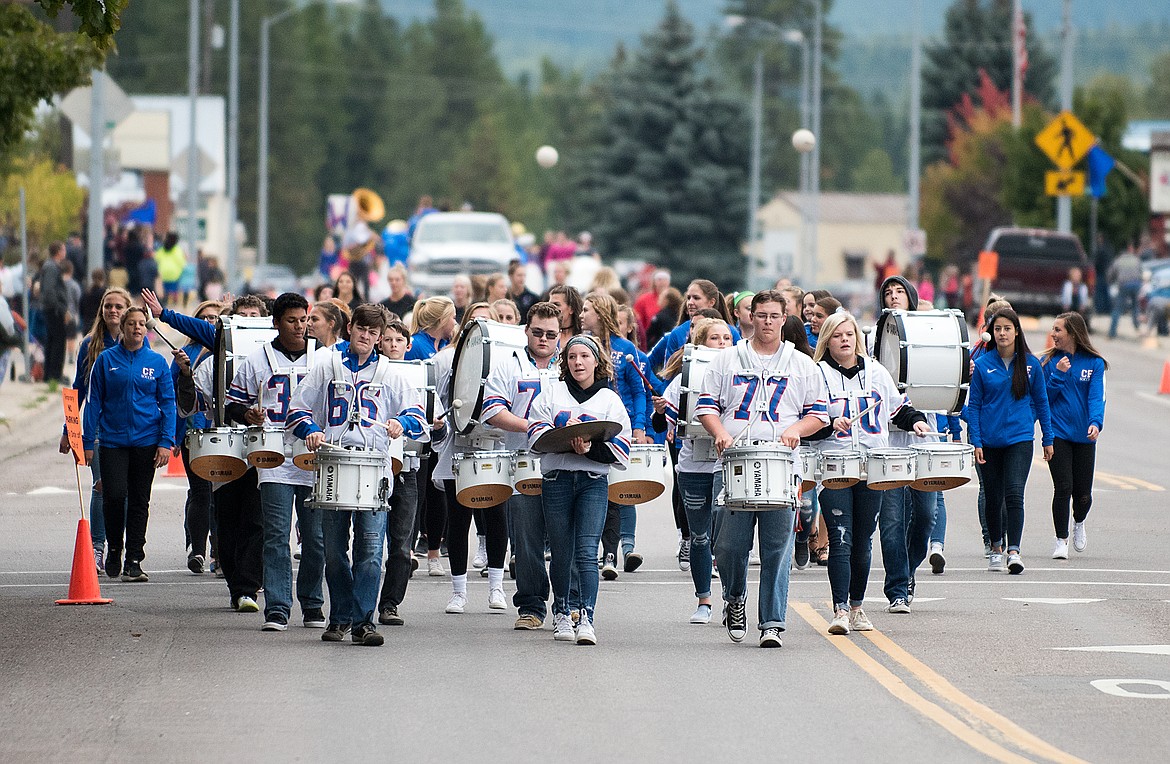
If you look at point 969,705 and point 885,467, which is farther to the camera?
point 885,467

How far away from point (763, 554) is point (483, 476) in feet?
5.76

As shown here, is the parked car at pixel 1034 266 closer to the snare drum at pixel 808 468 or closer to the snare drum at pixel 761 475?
the snare drum at pixel 808 468

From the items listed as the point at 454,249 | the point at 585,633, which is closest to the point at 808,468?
the point at 585,633

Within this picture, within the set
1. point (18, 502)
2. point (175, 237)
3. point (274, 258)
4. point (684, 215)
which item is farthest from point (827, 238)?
point (18, 502)

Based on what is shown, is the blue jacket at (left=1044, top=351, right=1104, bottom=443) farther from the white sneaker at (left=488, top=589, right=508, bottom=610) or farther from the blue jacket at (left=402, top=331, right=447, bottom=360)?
the white sneaker at (left=488, top=589, right=508, bottom=610)

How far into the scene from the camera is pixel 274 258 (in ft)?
418

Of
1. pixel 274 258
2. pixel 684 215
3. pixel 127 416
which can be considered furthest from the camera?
pixel 274 258

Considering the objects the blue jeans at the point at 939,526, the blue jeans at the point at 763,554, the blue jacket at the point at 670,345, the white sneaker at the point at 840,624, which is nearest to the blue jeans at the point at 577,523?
the blue jeans at the point at 763,554

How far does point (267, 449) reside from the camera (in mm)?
12680

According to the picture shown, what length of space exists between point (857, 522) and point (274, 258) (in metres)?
117

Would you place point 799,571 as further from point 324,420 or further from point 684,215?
point 684,215

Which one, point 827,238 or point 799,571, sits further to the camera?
point 827,238

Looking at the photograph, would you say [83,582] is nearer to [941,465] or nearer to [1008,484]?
[941,465]

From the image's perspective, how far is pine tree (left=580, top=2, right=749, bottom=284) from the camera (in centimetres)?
8338
